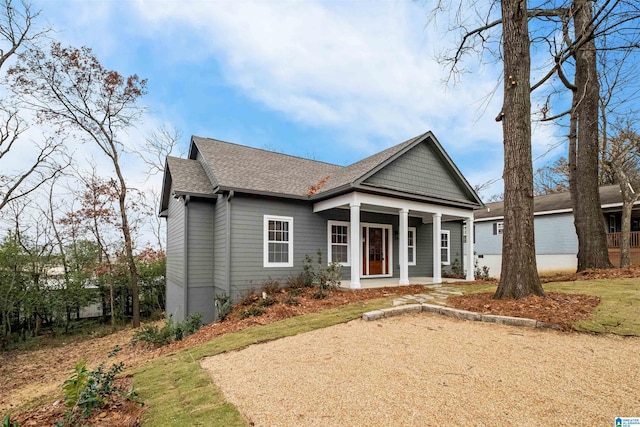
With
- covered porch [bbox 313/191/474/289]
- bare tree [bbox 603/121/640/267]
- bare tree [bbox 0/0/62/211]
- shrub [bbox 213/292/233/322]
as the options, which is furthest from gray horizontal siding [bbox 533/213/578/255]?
bare tree [bbox 0/0/62/211]

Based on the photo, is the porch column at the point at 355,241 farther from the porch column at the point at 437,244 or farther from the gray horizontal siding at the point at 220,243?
the gray horizontal siding at the point at 220,243

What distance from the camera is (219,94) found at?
18.5 m

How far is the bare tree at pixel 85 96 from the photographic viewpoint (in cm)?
1352

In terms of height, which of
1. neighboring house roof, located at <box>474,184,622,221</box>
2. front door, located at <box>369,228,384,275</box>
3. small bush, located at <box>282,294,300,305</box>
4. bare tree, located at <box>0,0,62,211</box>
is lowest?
small bush, located at <box>282,294,300,305</box>

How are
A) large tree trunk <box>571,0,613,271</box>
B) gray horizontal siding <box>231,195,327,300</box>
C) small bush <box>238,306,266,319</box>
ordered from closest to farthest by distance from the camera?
small bush <box>238,306,266,319</box> → gray horizontal siding <box>231,195,327,300</box> → large tree trunk <box>571,0,613,271</box>

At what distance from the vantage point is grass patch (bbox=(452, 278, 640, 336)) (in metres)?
5.01

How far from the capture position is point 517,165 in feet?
23.2

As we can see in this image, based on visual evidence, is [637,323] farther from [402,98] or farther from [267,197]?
[402,98]

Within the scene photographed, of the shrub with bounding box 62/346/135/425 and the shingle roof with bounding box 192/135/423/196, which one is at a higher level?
the shingle roof with bounding box 192/135/423/196

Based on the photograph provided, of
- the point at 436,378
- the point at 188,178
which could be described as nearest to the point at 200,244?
the point at 188,178

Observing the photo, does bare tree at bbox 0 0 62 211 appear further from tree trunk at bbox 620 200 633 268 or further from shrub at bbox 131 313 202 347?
tree trunk at bbox 620 200 633 268

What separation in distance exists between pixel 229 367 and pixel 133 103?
15412 mm

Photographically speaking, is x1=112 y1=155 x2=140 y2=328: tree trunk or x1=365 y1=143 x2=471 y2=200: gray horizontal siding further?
x1=112 y1=155 x2=140 y2=328: tree trunk

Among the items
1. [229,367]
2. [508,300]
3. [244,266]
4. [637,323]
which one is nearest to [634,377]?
[637,323]
